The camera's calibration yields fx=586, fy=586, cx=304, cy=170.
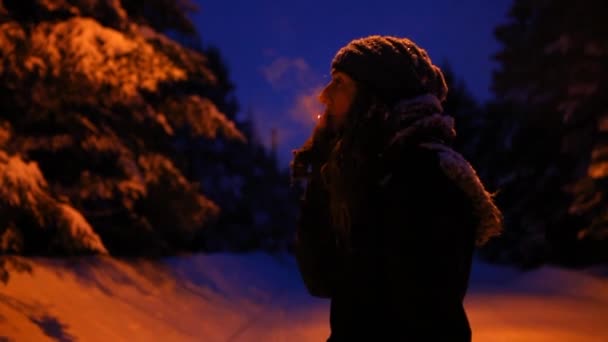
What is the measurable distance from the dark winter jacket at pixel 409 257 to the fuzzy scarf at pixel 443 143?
18mm

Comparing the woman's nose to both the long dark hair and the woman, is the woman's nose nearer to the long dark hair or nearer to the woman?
the woman

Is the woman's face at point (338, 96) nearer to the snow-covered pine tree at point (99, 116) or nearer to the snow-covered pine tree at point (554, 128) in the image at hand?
the snow-covered pine tree at point (99, 116)

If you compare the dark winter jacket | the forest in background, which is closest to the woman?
the dark winter jacket

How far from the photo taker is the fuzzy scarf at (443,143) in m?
1.57

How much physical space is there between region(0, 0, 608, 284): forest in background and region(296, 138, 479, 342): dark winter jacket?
1889 millimetres

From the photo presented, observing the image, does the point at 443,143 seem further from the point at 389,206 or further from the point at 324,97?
the point at 324,97

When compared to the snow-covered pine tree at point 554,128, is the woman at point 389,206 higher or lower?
lower

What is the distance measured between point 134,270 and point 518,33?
48.1ft

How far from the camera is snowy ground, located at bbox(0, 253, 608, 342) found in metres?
6.73

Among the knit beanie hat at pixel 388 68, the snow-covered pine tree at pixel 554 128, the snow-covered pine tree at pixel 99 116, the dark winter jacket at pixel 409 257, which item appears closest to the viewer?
the dark winter jacket at pixel 409 257

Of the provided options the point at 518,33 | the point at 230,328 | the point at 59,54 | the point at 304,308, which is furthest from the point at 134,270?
the point at 518,33

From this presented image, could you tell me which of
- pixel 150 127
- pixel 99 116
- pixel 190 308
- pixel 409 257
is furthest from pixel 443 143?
pixel 190 308

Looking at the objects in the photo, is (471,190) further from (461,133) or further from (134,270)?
(461,133)

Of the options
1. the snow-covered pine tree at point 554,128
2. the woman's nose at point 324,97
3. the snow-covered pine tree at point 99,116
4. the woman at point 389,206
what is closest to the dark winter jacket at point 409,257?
the woman at point 389,206
